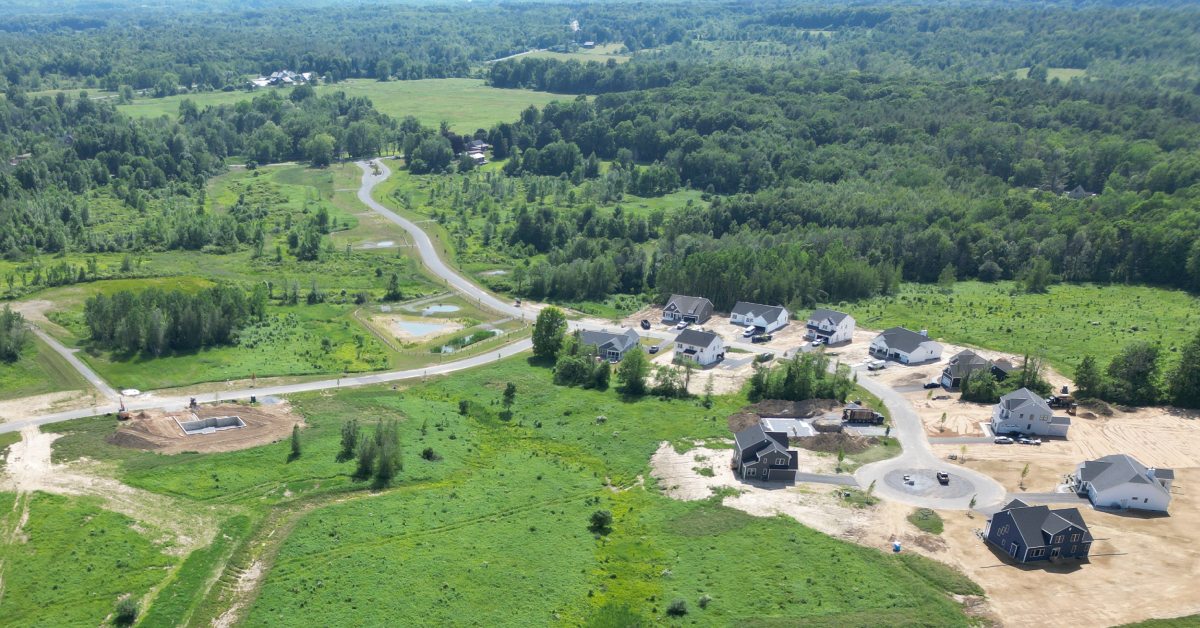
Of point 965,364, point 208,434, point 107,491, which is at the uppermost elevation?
point 965,364

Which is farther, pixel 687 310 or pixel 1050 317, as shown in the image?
pixel 1050 317

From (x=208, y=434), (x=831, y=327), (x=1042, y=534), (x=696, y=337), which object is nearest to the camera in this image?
(x=1042, y=534)

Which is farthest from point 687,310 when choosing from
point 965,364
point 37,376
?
point 37,376

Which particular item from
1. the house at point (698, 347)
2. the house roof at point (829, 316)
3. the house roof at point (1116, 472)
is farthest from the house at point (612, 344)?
the house roof at point (1116, 472)

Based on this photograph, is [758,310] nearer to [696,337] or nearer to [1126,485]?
[696,337]

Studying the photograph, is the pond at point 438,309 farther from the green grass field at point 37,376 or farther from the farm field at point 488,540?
the green grass field at point 37,376

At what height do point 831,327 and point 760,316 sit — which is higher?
point 831,327
